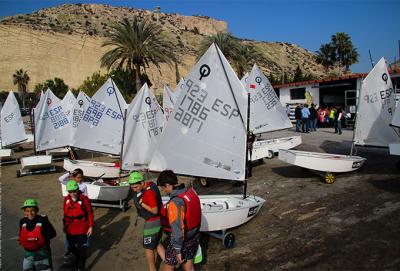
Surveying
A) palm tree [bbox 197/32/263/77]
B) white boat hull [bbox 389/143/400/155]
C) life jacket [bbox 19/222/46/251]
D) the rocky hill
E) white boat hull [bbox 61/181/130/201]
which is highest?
the rocky hill

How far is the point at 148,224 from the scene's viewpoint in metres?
5.36

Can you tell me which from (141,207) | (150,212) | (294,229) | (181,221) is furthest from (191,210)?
(294,229)

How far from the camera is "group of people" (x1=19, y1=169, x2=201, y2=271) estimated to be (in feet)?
14.8

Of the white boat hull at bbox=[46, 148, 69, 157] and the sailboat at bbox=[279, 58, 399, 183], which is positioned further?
the white boat hull at bbox=[46, 148, 69, 157]

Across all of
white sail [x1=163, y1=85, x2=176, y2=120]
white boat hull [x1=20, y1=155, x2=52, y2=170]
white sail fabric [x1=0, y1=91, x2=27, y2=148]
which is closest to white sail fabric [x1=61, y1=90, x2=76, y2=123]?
white boat hull [x1=20, y1=155, x2=52, y2=170]

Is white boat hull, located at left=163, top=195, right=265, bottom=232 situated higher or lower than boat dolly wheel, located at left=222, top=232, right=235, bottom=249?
higher

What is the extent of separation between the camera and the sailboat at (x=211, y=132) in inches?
288

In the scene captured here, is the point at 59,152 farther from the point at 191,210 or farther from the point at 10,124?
the point at 191,210

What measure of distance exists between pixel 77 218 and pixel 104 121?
7.94 m

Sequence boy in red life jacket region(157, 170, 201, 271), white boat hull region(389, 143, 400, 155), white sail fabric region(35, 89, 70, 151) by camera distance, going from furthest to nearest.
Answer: white sail fabric region(35, 89, 70, 151) → white boat hull region(389, 143, 400, 155) → boy in red life jacket region(157, 170, 201, 271)

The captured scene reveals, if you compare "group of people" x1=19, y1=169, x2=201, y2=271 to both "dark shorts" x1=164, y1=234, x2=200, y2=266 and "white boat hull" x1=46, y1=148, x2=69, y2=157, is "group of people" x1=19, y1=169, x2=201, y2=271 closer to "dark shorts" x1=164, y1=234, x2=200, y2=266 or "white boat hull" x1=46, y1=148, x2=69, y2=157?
"dark shorts" x1=164, y1=234, x2=200, y2=266

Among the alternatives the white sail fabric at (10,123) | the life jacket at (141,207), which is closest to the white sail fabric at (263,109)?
the life jacket at (141,207)

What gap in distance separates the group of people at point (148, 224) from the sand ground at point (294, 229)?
1342 millimetres

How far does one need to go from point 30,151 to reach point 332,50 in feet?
181
